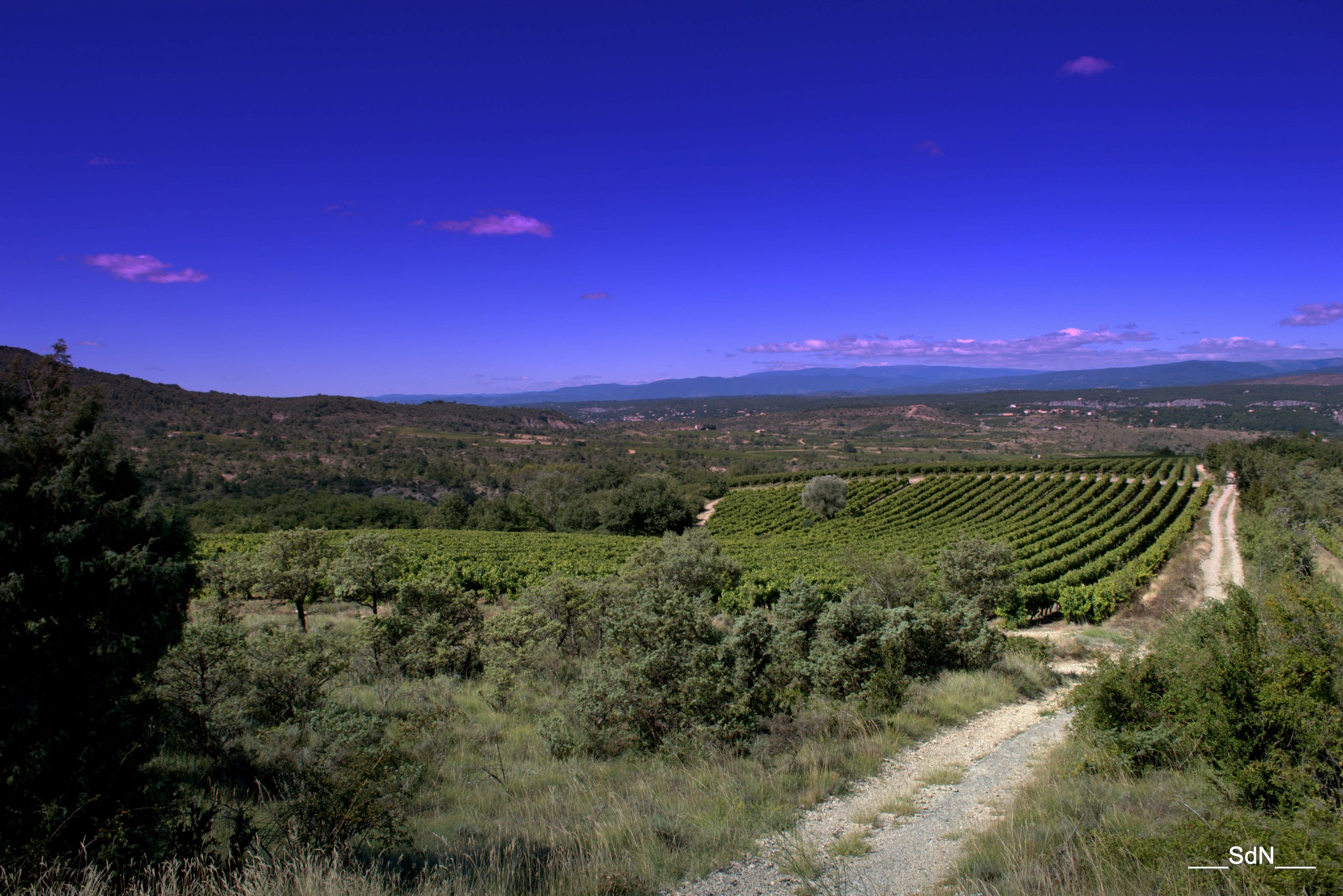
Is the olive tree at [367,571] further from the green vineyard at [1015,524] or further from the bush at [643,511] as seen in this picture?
the bush at [643,511]

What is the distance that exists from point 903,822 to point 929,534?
44.9 metres

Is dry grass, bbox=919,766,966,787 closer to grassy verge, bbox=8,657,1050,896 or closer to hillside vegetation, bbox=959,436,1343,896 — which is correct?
grassy verge, bbox=8,657,1050,896

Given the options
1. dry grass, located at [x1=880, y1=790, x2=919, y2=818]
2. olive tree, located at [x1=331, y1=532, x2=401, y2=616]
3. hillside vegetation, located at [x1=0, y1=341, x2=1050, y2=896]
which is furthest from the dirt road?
olive tree, located at [x1=331, y1=532, x2=401, y2=616]

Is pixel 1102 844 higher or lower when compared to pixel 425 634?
higher

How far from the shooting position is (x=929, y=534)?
46438 mm

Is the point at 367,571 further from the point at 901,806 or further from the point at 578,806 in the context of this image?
the point at 901,806

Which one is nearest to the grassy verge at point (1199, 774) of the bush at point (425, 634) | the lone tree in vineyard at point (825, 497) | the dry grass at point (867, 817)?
the dry grass at point (867, 817)

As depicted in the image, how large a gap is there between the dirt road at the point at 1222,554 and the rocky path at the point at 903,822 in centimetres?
1979

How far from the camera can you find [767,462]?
415 ft

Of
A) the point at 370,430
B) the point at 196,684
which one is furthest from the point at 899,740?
the point at 370,430

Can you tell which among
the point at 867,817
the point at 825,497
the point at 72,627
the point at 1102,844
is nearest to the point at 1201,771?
the point at 1102,844

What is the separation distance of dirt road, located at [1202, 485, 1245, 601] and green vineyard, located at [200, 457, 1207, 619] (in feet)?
6.28

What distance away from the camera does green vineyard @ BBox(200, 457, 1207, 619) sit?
1087 inches

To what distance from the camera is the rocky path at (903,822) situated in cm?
429
